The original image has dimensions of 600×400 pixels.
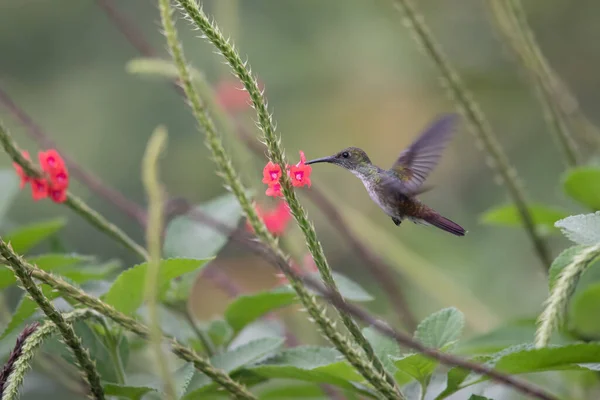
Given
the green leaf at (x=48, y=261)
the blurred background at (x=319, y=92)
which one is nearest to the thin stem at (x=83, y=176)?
the green leaf at (x=48, y=261)

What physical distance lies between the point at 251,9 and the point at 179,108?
4.16 ft

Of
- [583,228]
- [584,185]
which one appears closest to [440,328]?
[583,228]

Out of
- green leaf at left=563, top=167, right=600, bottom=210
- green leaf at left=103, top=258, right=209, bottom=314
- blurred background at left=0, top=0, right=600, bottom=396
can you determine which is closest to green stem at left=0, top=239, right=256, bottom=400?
green leaf at left=103, top=258, right=209, bottom=314

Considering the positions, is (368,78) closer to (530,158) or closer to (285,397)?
(530,158)

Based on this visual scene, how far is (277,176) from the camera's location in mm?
1140

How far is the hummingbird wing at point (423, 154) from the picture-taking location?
1.70 meters

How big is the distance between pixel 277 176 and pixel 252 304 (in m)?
0.47

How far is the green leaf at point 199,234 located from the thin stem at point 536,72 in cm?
76

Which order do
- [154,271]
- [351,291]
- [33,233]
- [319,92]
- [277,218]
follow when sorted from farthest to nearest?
1. [319,92]
2. [277,218]
3. [33,233]
4. [351,291]
5. [154,271]

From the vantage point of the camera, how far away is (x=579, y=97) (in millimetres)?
6215

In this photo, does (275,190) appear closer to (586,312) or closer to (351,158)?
(351,158)

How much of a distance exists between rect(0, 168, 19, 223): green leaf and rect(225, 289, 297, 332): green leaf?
658 millimetres

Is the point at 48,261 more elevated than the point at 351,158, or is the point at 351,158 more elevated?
the point at 351,158

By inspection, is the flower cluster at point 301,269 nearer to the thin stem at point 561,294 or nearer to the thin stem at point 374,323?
the thin stem at point 374,323
